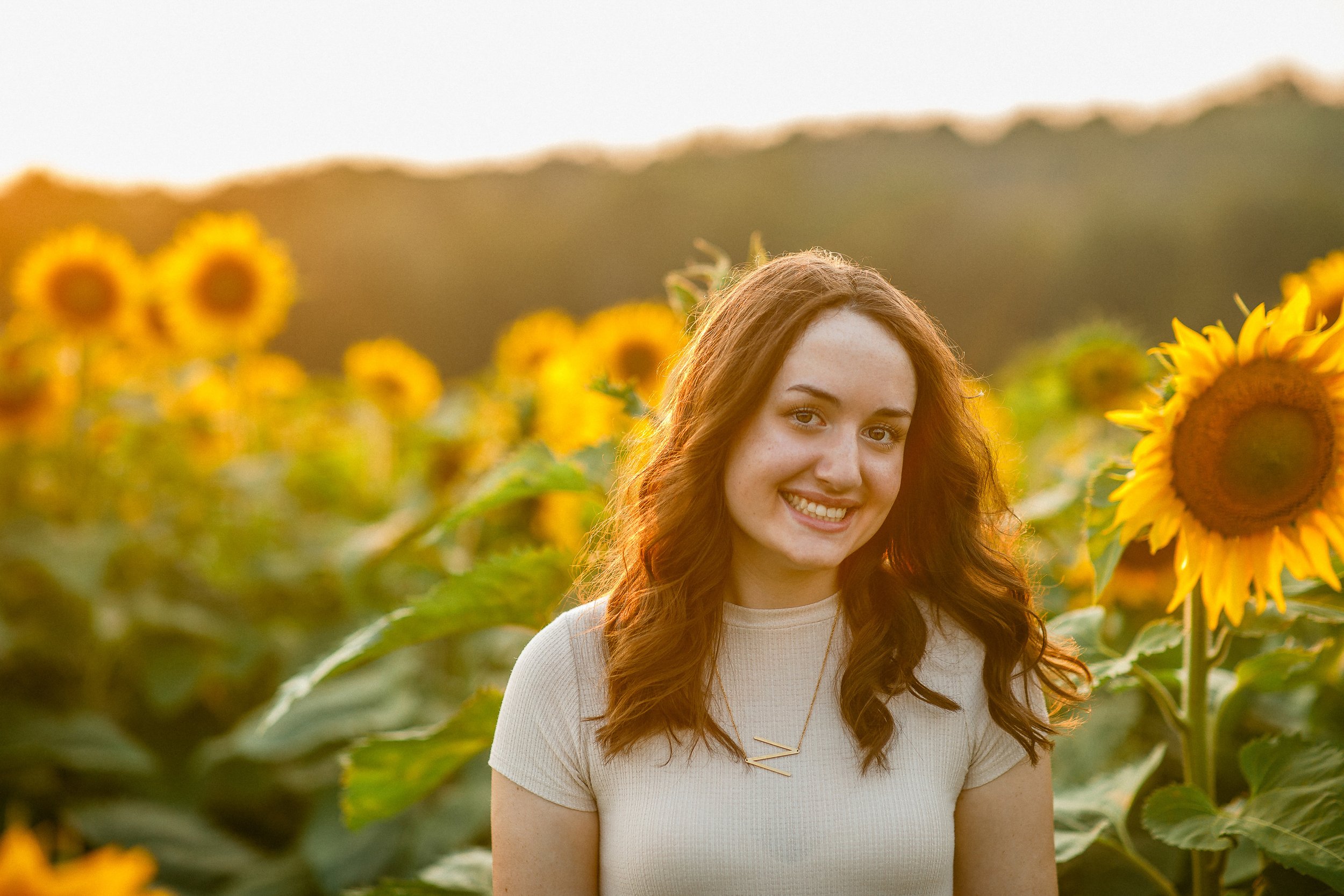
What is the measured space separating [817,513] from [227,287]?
12.7 ft

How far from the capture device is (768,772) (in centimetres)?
155

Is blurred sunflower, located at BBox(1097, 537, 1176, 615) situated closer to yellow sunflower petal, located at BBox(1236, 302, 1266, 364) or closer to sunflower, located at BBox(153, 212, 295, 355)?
yellow sunflower petal, located at BBox(1236, 302, 1266, 364)

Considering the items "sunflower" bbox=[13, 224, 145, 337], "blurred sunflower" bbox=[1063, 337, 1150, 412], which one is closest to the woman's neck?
"blurred sunflower" bbox=[1063, 337, 1150, 412]

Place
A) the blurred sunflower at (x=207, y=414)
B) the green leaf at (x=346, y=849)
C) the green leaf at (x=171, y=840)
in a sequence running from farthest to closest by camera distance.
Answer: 1. the blurred sunflower at (x=207, y=414)
2. the green leaf at (x=171, y=840)
3. the green leaf at (x=346, y=849)

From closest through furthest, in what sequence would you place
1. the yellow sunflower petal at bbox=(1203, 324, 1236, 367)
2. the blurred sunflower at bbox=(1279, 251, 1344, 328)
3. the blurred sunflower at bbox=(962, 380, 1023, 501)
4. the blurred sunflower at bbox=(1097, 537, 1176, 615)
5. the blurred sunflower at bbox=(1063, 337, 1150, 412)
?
the yellow sunflower petal at bbox=(1203, 324, 1236, 367), the blurred sunflower at bbox=(962, 380, 1023, 501), the blurred sunflower at bbox=(1279, 251, 1344, 328), the blurred sunflower at bbox=(1097, 537, 1176, 615), the blurred sunflower at bbox=(1063, 337, 1150, 412)

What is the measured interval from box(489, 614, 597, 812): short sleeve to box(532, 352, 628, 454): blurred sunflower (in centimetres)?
133

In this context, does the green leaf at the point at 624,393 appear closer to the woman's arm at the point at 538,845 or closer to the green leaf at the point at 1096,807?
the woman's arm at the point at 538,845

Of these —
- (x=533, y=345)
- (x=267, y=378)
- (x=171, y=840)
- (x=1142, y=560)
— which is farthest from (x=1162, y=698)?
(x=267, y=378)

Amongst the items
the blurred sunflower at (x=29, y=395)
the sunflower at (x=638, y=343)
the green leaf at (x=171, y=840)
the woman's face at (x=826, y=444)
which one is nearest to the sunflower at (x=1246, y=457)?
the woman's face at (x=826, y=444)

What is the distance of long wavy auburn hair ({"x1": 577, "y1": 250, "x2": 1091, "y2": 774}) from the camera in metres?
1.59

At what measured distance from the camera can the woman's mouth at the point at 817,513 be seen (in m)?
1.59

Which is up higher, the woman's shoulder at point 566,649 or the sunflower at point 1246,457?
the sunflower at point 1246,457

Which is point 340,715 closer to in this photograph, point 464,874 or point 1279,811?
point 464,874

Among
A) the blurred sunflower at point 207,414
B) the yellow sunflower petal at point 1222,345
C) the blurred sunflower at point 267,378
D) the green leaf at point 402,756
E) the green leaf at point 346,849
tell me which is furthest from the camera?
the blurred sunflower at point 267,378
